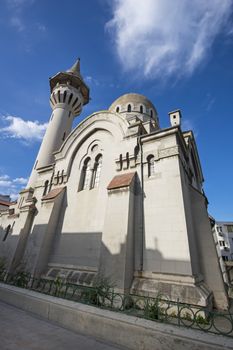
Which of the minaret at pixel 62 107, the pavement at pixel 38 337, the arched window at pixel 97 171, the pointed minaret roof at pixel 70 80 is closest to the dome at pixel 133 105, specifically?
the minaret at pixel 62 107

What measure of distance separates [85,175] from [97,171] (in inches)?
44.3

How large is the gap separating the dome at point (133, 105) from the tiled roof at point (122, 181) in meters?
14.2

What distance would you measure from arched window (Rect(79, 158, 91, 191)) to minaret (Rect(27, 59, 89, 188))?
8055mm

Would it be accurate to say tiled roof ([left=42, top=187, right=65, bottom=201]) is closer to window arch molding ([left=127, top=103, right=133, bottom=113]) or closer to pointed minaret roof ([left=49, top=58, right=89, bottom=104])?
window arch molding ([left=127, top=103, right=133, bottom=113])

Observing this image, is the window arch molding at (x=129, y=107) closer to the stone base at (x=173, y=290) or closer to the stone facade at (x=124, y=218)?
the stone facade at (x=124, y=218)

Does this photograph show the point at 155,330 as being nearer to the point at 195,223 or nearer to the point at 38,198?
the point at 195,223

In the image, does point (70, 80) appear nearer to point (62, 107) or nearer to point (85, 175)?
point (62, 107)

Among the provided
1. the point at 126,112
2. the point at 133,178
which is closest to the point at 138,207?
the point at 133,178

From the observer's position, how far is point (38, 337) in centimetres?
378

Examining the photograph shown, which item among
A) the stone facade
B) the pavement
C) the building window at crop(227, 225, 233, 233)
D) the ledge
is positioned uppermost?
the building window at crop(227, 225, 233, 233)

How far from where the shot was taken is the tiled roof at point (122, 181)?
943 cm

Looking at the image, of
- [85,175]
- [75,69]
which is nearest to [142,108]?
[85,175]

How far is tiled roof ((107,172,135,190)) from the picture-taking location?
9.43 meters

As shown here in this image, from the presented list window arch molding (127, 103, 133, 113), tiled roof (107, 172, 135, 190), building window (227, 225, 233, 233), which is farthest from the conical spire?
building window (227, 225, 233, 233)
